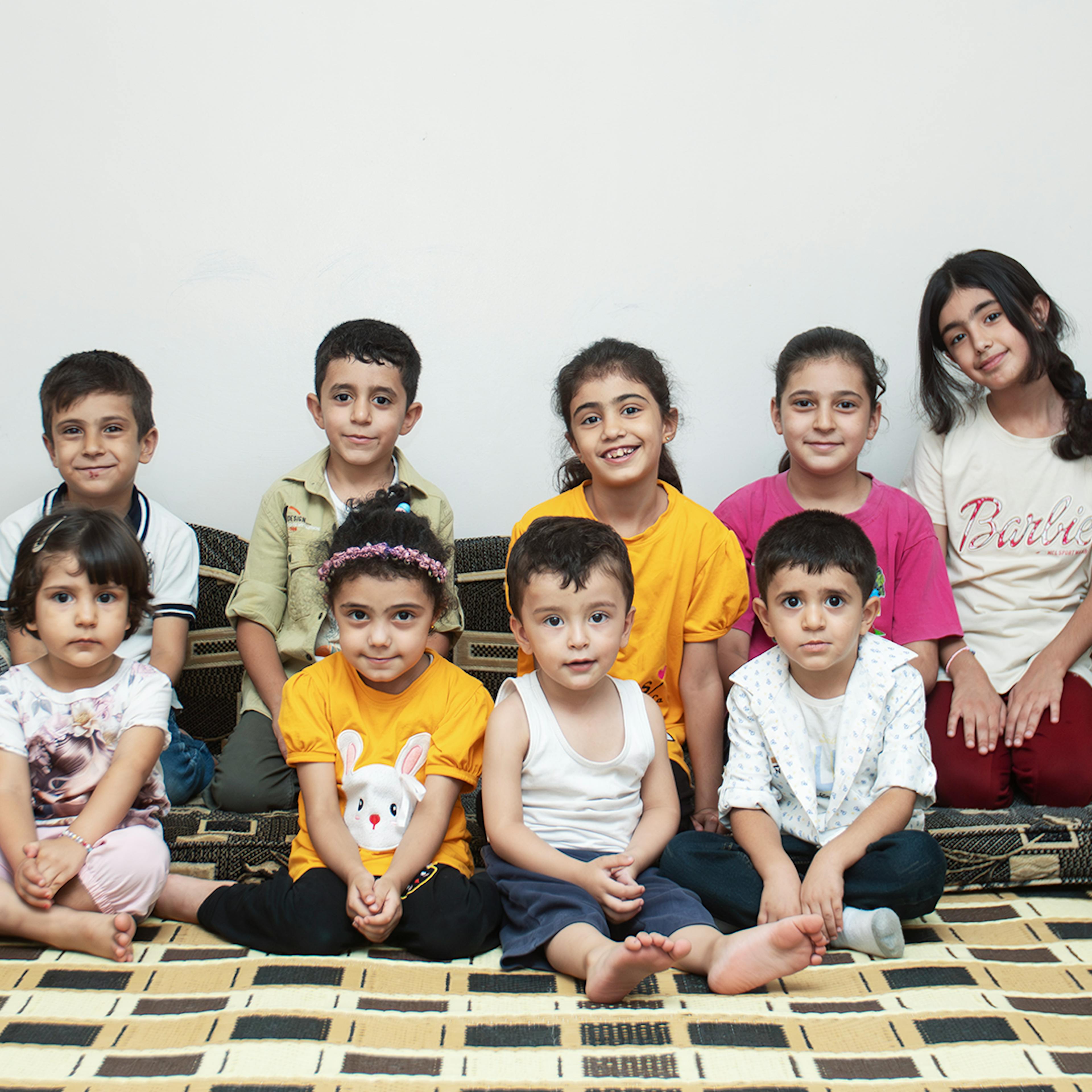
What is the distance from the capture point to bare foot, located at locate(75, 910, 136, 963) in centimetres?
152

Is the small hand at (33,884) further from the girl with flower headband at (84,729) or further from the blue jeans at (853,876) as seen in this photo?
the blue jeans at (853,876)

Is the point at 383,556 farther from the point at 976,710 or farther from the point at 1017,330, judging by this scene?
the point at 1017,330

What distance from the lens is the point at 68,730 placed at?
5.64 ft

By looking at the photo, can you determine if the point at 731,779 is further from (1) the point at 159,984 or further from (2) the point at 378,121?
(2) the point at 378,121

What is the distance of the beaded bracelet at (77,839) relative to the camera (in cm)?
160

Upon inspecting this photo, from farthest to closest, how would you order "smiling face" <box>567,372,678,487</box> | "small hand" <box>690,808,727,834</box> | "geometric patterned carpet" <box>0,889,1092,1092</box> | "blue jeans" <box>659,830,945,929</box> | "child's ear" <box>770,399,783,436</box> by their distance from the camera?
"child's ear" <box>770,399,783,436</box>
"smiling face" <box>567,372,678,487</box>
"small hand" <box>690,808,727,834</box>
"blue jeans" <box>659,830,945,929</box>
"geometric patterned carpet" <box>0,889,1092,1092</box>

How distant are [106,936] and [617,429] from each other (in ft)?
4.04

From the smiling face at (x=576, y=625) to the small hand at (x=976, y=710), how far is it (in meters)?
0.83

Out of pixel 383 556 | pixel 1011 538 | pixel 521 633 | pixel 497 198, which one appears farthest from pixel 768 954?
pixel 497 198

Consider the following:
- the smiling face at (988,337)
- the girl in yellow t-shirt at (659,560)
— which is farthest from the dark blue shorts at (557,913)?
the smiling face at (988,337)

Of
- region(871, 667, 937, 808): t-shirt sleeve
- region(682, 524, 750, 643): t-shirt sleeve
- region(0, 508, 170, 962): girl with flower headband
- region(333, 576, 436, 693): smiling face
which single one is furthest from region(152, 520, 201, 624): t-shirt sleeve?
region(871, 667, 937, 808): t-shirt sleeve

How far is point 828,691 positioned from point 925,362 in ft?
3.23

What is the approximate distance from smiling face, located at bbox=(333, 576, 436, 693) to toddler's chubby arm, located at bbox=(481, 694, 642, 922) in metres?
0.19

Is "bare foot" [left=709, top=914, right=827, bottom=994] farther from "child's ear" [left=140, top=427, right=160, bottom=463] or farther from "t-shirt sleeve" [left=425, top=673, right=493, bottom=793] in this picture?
"child's ear" [left=140, top=427, right=160, bottom=463]
